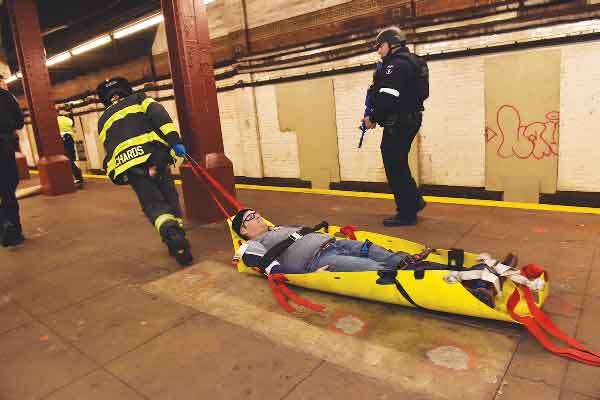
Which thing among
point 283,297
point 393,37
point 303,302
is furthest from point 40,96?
point 303,302

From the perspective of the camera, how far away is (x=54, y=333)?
314cm

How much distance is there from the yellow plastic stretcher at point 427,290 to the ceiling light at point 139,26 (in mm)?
8024

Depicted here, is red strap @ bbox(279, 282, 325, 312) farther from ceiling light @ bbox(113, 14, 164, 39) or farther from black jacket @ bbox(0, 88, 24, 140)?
ceiling light @ bbox(113, 14, 164, 39)

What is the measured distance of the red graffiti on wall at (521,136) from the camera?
5.19 m

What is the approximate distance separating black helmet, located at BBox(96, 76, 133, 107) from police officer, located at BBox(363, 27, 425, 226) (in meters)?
2.68

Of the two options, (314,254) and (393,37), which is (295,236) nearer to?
(314,254)

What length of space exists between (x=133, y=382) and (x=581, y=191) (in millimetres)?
5252

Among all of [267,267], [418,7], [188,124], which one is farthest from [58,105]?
[267,267]

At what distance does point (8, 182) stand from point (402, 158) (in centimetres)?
503

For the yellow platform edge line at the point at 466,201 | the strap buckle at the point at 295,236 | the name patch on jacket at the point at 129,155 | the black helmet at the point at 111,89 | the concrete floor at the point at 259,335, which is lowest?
the concrete floor at the point at 259,335

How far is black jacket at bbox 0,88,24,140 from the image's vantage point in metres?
5.52

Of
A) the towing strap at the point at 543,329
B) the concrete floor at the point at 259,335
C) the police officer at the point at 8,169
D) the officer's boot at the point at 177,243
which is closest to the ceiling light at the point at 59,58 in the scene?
the police officer at the point at 8,169

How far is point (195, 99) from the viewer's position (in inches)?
231

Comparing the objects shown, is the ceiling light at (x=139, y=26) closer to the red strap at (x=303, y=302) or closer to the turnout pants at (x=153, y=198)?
the turnout pants at (x=153, y=198)
